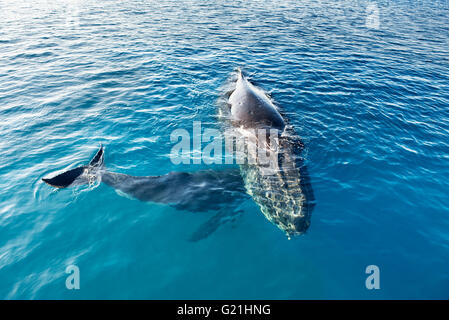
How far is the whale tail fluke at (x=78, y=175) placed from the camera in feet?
30.3

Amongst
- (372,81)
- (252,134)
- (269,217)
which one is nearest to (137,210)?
(269,217)

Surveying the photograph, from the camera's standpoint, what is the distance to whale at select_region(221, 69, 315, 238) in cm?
888

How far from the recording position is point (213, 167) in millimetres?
11258

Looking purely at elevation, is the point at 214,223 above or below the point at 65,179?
below

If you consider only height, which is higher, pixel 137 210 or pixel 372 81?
pixel 372 81

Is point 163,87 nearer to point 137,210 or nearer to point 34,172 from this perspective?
point 34,172

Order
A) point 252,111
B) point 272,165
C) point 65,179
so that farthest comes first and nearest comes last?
point 252,111 < point 272,165 < point 65,179

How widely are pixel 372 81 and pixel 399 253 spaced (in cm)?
1436

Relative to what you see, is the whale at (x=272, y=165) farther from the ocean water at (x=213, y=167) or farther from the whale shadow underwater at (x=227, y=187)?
the ocean water at (x=213, y=167)

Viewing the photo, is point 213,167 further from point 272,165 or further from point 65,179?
point 65,179

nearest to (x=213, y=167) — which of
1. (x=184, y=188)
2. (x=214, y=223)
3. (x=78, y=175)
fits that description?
(x=184, y=188)

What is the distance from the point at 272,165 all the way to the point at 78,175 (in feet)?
23.0

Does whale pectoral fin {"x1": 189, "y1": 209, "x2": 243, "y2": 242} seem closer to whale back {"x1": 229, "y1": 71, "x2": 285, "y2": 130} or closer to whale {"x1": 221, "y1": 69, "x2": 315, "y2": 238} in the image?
whale {"x1": 221, "y1": 69, "x2": 315, "y2": 238}
